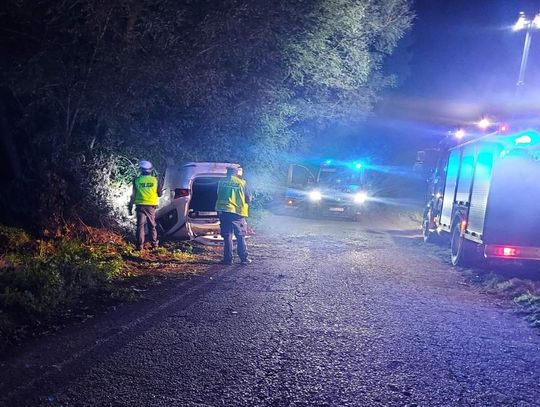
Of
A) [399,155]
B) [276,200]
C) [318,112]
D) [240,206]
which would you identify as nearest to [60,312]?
[240,206]

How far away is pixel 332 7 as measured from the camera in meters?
11.9

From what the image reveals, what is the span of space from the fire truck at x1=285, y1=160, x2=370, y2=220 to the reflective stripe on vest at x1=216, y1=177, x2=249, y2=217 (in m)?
9.16

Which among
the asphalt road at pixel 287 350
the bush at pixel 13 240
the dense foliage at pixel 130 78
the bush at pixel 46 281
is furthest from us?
the dense foliage at pixel 130 78

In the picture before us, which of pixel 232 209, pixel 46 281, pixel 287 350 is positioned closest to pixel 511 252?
pixel 232 209

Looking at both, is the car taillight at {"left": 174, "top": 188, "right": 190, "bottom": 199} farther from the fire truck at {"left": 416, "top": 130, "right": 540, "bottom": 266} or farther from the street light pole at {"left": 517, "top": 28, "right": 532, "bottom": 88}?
the street light pole at {"left": 517, "top": 28, "right": 532, "bottom": 88}

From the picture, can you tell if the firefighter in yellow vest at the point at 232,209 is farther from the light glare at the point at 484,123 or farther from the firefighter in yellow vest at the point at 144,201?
the light glare at the point at 484,123

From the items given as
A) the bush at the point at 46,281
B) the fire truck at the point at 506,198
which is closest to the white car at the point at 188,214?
the bush at the point at 46,281

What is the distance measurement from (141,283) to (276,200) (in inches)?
544

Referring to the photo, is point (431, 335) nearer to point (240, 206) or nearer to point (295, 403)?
point (295, 403)

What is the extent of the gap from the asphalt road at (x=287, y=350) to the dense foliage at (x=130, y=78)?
159 inches

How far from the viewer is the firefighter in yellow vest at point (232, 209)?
320 inches

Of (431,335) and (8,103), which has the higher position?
(8,103)

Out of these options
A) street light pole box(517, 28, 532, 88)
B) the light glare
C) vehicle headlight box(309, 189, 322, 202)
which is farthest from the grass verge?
street light pole box(517, 28, 532, 88)

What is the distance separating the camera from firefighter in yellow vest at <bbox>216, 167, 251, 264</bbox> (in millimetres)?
8133
